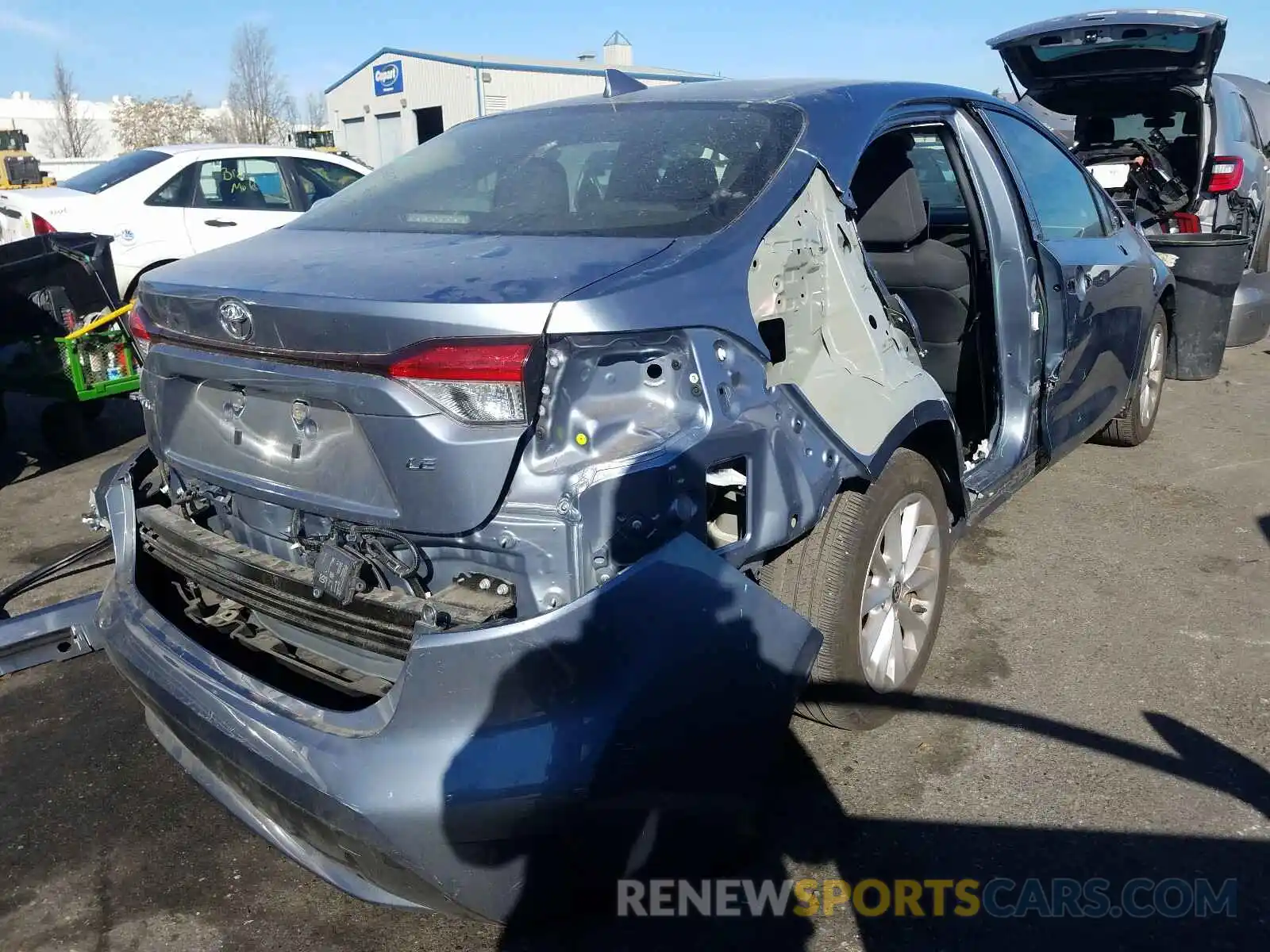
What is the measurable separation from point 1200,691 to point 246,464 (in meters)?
2.86

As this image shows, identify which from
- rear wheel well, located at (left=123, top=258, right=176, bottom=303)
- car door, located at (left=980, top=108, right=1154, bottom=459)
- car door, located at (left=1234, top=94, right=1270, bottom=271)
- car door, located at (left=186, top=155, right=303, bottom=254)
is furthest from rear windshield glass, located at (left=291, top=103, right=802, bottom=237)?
car door, located at (left=1234, top=94, right=1270, bottom=271)

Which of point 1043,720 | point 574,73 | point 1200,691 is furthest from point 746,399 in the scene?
point 574,73

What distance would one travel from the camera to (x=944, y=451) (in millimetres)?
3086

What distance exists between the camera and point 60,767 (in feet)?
9.75

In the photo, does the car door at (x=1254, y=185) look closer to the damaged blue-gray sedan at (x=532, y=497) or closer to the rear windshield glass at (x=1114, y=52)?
the rear windshield glass at (x=1114, y=52)

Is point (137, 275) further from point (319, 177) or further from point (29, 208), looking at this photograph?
point (319, 177)

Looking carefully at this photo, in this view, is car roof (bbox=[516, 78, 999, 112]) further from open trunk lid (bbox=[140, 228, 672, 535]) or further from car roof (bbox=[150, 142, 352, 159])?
car roof (bbox=[150, 142, 352, 159])

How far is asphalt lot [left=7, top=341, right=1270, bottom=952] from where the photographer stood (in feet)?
7.54

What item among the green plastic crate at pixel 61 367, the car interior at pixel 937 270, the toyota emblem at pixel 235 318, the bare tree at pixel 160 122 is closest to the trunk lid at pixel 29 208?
the green plastic crate at pixel 61 367

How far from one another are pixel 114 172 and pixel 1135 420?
7.55 m

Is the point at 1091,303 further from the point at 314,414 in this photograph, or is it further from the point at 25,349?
the point at 25,349

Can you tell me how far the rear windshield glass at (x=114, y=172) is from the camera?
25.9 ft

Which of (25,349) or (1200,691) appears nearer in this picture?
(1200,691)

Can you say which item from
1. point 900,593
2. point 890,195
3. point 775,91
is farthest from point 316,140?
point 900,593
